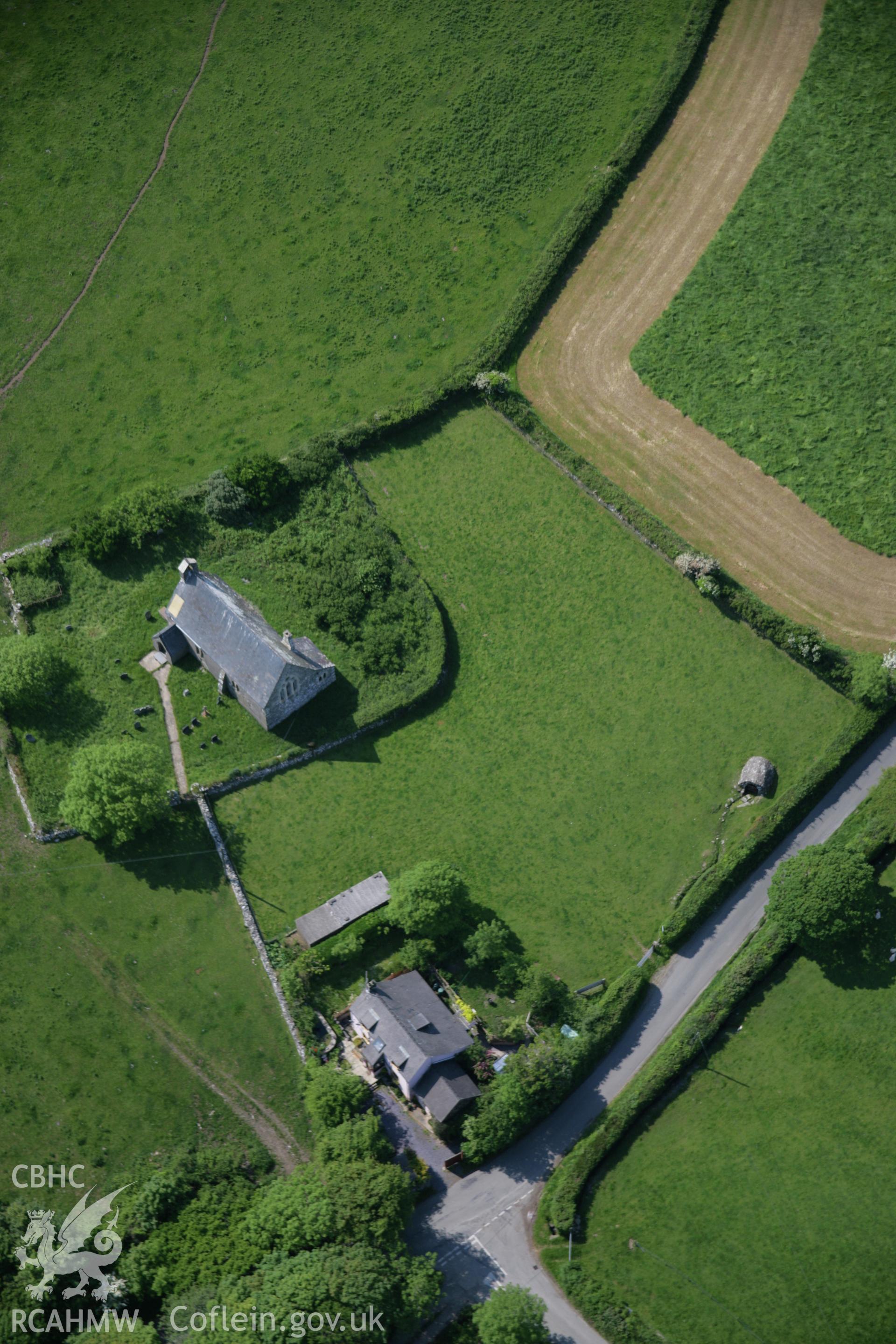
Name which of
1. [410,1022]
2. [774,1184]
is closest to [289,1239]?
[410,1022]

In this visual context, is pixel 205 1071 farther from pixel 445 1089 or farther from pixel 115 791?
pixel 115 791

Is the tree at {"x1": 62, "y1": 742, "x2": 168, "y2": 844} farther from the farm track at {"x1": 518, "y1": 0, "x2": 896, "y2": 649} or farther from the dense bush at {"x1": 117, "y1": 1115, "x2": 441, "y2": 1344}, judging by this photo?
the farm track at {"x1": 518, "y1": 0, "x2": 896, "y2": 649}

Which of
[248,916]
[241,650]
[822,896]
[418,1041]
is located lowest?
[248,916]

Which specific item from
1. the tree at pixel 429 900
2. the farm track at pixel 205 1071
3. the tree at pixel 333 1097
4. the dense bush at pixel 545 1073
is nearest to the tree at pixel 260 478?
the tree at pixel 429 900

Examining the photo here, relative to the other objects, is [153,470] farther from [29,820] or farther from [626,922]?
[626,922]

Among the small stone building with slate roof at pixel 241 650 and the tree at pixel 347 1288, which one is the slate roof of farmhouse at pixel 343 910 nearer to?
the small stone building with slate roof at pixel 241 650

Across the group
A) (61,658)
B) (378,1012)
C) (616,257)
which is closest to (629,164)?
(616,257)

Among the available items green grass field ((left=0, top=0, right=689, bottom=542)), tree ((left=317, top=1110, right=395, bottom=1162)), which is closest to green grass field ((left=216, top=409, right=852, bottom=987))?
green grass field ((left=0, top=0, right=689, bottom=542))
